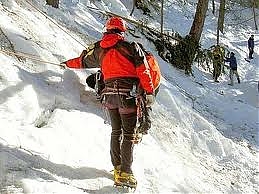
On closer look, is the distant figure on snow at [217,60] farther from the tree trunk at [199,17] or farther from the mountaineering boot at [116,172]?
the mountaineering boot at [116,172]

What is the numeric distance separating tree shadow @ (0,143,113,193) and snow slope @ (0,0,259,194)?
0.01 metres

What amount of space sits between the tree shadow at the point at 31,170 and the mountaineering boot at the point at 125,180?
0.13 metres

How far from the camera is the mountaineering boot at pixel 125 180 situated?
19.5 ft

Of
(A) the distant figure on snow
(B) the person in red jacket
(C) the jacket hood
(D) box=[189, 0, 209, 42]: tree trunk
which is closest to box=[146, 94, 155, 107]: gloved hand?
(B) the person in red jacket

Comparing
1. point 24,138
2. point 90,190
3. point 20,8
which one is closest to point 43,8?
point 20,8

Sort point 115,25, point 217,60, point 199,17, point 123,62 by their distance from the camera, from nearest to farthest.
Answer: point 123,62, point 115,25, point 199,17, point 217,60

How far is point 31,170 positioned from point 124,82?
1.49 m

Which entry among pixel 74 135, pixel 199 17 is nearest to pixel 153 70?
pixel 74 135

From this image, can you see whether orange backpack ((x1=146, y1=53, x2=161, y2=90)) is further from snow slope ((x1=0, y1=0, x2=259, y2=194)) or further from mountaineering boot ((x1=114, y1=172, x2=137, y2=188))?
snow slope ((x1=0, y1=0, x2=259, y2=194))

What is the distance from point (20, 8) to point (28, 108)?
339 cm

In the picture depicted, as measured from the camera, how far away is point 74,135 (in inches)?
265

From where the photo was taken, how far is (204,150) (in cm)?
948

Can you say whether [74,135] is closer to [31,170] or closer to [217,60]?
[31,170]

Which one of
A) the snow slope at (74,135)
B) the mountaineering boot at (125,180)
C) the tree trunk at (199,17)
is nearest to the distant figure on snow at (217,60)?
the tree trunk at (199,17)
